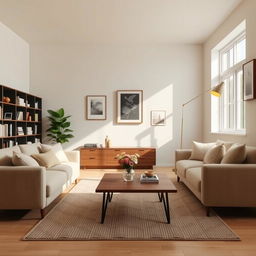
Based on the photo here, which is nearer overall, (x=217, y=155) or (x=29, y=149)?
(x=217, y=155)

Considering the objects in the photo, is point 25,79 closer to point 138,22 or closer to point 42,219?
point 138,22

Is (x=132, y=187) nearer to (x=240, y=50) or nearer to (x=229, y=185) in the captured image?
(x=229, y=185)

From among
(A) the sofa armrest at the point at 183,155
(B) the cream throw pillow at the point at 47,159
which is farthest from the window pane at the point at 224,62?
(B) the cream throw pillow at the point at 47,159

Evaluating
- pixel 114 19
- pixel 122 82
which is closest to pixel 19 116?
pixel 122 82

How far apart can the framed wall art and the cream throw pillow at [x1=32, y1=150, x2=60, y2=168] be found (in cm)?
306

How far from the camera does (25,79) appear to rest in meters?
7.30

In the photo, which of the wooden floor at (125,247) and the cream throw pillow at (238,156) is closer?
the wooden floor at (125,247)

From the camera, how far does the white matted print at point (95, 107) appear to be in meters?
7.54

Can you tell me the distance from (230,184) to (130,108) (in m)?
4.45

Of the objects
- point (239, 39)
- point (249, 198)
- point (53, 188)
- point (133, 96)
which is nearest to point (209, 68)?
point (239, 39)

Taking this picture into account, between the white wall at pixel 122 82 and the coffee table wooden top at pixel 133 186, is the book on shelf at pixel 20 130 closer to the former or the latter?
the white wall at pixel 122 82

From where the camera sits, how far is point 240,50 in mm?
5695

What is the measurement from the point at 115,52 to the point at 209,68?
2.48 m

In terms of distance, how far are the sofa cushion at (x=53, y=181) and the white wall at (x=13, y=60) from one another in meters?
2.93
